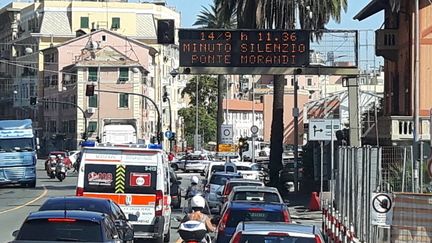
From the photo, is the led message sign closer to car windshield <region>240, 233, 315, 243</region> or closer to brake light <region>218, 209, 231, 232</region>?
brake light <region>218, 209, 231, 232</region>

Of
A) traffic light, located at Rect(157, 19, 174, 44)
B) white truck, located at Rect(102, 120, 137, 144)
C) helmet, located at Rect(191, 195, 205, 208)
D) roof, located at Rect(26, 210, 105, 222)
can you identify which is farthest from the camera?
white truck, located at Rect(102, 120, 137, 144)

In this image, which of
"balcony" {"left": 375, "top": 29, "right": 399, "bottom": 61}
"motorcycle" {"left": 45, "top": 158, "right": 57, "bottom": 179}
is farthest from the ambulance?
"motorcycle" {"left": 45, "top": 158, "right": 57, "bottom": 179}

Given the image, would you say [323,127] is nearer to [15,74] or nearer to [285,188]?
[285,188]

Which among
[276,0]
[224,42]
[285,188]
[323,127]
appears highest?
[276,0]

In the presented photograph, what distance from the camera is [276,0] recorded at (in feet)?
153

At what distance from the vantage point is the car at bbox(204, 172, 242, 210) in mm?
37375

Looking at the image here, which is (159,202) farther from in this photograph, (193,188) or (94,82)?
(94,82)

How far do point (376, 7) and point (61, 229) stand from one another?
38.3 metres

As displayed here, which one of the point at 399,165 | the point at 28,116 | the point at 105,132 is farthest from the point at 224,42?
the point at 28,116

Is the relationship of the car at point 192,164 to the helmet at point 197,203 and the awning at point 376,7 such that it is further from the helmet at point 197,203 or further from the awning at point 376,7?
the helmet at point 197,203

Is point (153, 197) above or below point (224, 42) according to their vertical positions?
below

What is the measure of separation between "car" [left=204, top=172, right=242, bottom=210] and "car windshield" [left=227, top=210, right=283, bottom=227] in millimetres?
18763

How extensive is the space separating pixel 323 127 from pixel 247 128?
11029 cm

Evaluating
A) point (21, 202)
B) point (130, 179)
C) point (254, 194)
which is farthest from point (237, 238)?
point (21, 202)
